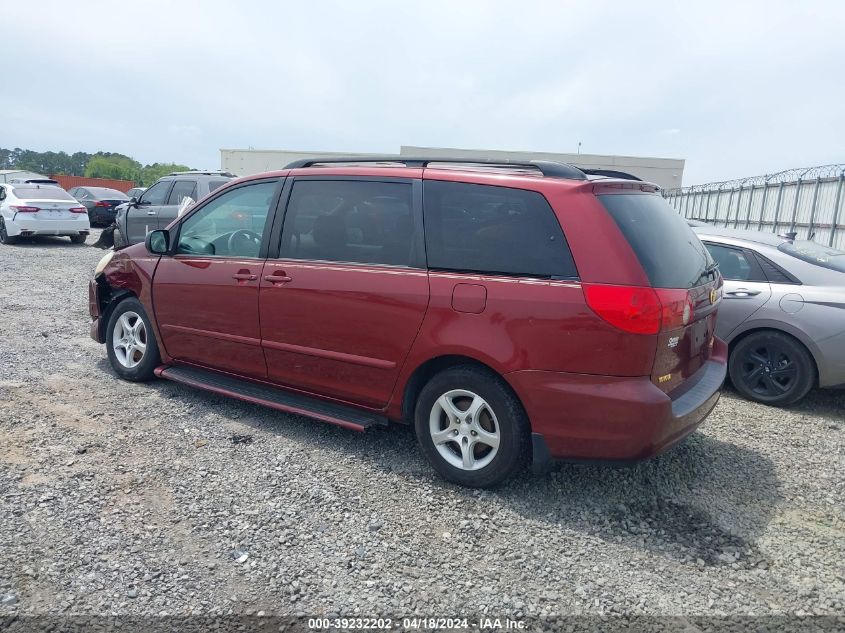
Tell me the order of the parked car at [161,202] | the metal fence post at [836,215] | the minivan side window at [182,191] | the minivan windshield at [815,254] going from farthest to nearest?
1. the minivan side window at [182,191]
2. the parked car at [161,202]
3. the metal fence post at [836,215]
4. the minivan windshield at [815,254]

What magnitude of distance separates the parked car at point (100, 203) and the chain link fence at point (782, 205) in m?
17.7

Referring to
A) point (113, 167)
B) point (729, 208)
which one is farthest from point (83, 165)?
point (729, 208)

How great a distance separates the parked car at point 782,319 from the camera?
17.3 ft

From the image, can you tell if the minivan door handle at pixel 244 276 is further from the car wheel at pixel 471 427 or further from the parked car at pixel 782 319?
the parked car at pixel 782 319

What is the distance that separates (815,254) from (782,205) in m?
8.78

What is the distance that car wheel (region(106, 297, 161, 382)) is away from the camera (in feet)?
17.6

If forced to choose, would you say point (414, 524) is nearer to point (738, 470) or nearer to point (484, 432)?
point (484, 432)

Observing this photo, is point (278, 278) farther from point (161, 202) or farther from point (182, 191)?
point (161, 202)

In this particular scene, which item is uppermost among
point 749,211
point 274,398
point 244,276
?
point 749,211

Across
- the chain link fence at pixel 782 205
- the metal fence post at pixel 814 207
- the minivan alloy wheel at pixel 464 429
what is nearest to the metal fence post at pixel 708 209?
the chain link fence at pixel 782 205

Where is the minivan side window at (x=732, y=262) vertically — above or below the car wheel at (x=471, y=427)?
above

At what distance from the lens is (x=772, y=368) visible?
5.53 metres

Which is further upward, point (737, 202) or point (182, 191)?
point (737, 202)

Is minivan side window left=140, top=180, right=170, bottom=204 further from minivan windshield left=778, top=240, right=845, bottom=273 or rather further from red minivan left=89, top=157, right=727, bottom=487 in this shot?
minivan windshield left=778, top=240, right=845, bottom=273
